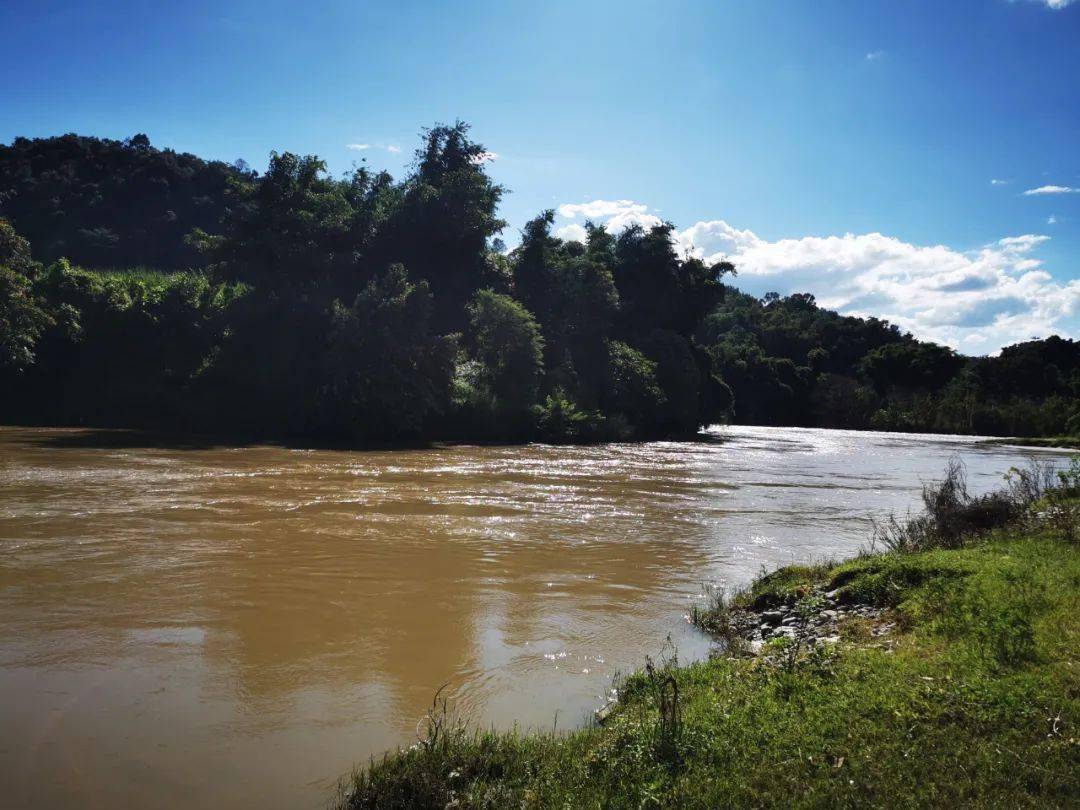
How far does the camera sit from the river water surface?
4891 mm

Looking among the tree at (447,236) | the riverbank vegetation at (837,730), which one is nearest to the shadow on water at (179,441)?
the tree at (447,236)

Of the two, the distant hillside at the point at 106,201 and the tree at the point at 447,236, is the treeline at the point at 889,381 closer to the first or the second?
the tree at the point at 447,236

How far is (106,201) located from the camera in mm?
64688

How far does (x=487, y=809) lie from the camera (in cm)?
397

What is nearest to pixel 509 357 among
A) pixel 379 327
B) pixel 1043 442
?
pixel 379 327

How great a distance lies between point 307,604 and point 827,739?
5.73m

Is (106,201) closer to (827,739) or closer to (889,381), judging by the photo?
(889,381)

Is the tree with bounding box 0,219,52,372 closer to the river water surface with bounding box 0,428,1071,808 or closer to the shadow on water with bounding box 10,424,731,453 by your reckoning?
the shadow on water with bounding box 10,424,731,453

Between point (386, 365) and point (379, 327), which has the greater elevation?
point (379, 327)

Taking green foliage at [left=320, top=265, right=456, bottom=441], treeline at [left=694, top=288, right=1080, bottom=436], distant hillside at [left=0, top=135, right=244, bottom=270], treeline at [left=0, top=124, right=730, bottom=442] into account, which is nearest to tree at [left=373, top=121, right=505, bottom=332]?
treeline at [left=0, top=124, right=730, bottom=442]

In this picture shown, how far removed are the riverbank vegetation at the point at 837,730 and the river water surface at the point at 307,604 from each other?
74cm

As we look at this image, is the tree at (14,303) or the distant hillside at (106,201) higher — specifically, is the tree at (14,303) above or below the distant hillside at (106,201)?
below

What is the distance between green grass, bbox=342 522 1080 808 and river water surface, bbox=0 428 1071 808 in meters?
0.81

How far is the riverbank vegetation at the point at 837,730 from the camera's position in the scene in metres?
3.85
